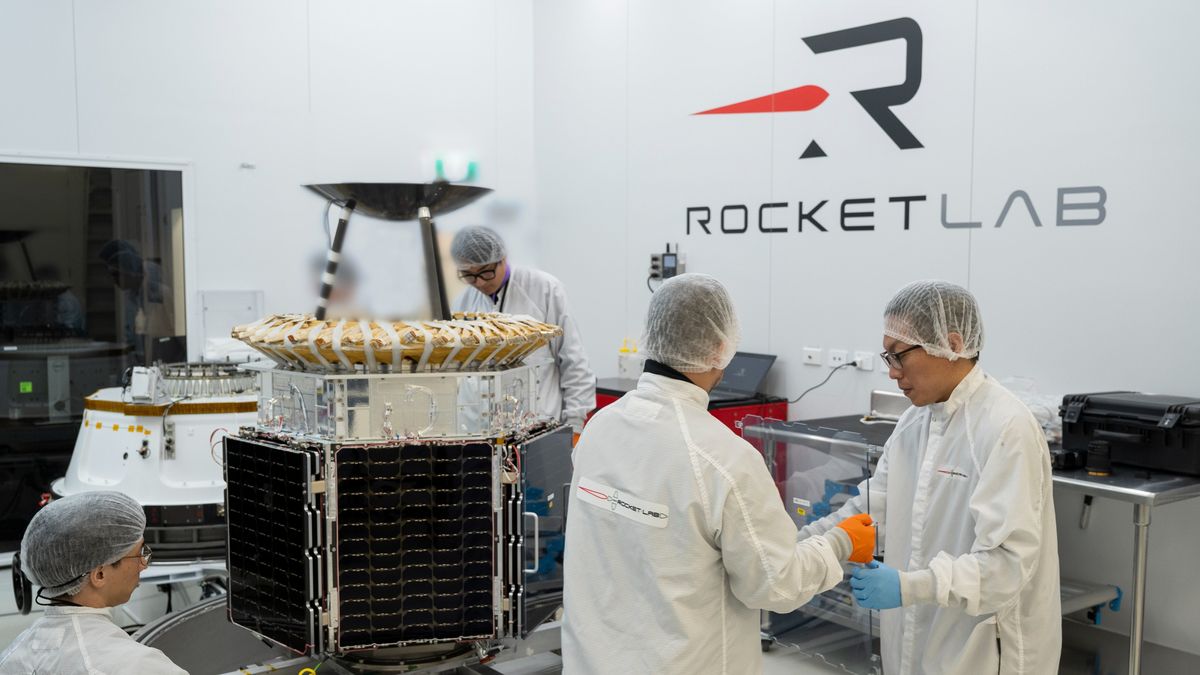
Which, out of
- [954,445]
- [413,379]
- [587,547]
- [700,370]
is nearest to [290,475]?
[413,379]

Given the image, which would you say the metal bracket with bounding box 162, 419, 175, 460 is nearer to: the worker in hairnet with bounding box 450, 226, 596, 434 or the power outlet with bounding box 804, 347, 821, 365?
the worker in hairnet with bounding box 450, 226, 596, 434

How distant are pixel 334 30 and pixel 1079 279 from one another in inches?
170

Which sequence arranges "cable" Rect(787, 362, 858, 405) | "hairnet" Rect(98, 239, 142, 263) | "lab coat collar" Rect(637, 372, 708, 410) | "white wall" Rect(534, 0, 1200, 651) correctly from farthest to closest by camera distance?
"hairnet" Rect(98, 239, 142, 263)
"cable" Rect(787, 362, 858, 405)
"white wall" Rect(534, 0, 1200, 651)
"lab coat collar" Rect(637, 372, 708, 410)

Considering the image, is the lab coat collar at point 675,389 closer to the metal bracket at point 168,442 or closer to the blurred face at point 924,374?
the blurred face at point 924,374

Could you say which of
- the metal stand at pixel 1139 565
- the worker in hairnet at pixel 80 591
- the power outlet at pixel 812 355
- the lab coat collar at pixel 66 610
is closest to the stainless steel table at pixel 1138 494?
the metal stand at pixel 1139 565

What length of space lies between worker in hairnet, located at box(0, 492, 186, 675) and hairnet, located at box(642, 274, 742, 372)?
1.10 m

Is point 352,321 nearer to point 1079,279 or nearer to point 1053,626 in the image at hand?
point 1053,626

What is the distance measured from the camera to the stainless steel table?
284 cm

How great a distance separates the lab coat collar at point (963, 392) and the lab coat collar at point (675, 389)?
2.21 feet

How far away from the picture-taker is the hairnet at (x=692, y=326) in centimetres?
187

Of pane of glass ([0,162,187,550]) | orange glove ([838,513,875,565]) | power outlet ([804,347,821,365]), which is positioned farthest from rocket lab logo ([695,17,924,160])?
pane of glass ([0,162,187,550])

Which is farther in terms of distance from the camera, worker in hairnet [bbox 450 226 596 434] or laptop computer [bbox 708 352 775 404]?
laptop computer [bbox 708 352 775 404]

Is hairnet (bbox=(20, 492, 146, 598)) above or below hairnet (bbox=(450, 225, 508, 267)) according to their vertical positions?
below

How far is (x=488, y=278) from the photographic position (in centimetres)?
351
